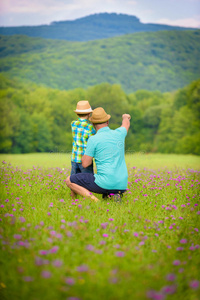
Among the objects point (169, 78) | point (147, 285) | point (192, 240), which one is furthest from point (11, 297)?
point (169, 78)

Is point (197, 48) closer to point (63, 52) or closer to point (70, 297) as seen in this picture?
point (63, 52)

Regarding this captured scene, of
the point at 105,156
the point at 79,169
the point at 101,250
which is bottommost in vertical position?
the point at 101,250

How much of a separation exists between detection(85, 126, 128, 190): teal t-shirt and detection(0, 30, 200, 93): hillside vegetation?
6107cm

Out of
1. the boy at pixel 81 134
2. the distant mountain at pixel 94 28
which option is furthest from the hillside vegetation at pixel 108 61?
the boy at pixel 81 134

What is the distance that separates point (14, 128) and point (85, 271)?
140 ft

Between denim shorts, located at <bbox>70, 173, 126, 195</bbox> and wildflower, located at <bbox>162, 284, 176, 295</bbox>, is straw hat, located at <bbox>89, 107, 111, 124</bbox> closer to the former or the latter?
denim shorts, located at <bbox>70, 173, 126, 195</bbox>

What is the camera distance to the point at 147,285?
2.88m

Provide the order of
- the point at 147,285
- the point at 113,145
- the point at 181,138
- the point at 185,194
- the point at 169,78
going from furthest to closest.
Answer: the point at 169,78 → the point at 181,138 → the point at 185,194 → the point at 113,145 → the point at 147,285

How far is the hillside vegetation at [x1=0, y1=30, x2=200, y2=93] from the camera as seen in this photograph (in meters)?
70.4

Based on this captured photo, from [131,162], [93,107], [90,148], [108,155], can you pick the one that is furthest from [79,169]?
[93,107]

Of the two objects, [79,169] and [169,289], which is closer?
[169,289]

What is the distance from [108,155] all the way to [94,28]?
97377 millimetres

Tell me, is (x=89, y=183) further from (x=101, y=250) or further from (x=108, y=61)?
(x=108, y=61)

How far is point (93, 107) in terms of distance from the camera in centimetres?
4262
